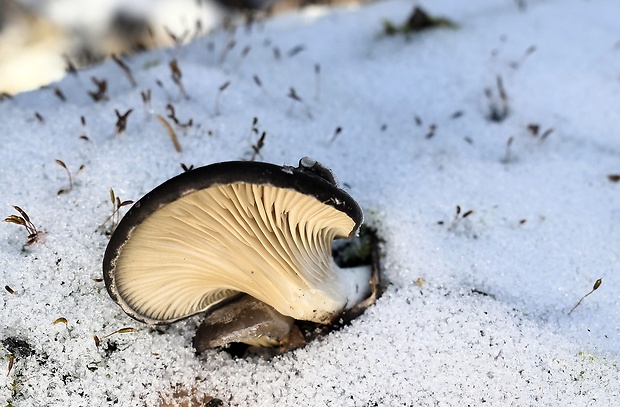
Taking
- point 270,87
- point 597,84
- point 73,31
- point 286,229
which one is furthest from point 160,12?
point 286,229

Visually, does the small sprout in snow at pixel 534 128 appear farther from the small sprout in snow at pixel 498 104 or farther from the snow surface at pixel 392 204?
the small sprout in snow at pixel 498 104

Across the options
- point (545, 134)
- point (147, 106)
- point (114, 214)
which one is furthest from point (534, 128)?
point (114, 214)

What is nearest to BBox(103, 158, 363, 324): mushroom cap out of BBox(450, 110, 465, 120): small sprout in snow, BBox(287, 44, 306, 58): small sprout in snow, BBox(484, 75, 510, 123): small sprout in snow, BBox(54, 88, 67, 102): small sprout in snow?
BBox(450, 110, 465, 120): small sprout in snow

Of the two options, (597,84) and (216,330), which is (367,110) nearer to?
(597,84)

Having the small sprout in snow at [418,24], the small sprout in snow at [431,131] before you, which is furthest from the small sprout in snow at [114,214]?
the small sprout in snow at [418,24]

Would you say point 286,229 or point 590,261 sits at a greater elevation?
point 286,229

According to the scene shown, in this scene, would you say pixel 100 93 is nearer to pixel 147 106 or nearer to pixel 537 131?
pixel 147 106

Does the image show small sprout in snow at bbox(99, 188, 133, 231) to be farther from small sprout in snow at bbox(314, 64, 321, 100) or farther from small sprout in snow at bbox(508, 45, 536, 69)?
small sprout in snow at bbox(508, 45, 536, 69)
